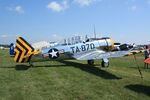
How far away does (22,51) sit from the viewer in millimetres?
12047

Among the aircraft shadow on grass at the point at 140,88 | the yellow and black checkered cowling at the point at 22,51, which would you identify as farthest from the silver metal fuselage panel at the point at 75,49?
the aircraft shadow on grass at the point at 140,88

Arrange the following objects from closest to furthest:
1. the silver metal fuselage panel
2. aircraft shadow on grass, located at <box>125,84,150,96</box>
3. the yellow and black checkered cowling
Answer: aircraft shadow on grass, located at <box>125,84,150,96</box>, the yellow and black checkered cowling, the silver metal fuselage panel

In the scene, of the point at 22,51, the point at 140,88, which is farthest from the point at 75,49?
the point at 140,88

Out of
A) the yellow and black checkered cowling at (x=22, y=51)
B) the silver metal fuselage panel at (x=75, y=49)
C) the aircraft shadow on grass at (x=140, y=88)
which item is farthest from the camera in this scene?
the silver metal fuselage panel at (x=75, y=49)

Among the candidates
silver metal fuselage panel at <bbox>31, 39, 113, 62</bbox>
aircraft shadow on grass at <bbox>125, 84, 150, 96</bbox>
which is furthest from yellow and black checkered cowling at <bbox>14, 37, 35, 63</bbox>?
aircraft shadow on grass at <bbox>125, 84, 150, 96</bbox>

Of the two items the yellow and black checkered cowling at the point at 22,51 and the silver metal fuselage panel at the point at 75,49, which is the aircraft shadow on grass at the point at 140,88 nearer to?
the silver metal fuselage panel at the point at 75,49

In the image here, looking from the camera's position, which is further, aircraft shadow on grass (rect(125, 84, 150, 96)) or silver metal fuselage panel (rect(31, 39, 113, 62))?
silver metal fuselage panel (rect(31, 39, 113, 62))

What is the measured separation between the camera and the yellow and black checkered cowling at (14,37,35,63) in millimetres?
11945

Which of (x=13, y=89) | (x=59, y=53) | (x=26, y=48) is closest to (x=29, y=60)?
(x=26, y=48)

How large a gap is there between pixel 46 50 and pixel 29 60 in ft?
4.81

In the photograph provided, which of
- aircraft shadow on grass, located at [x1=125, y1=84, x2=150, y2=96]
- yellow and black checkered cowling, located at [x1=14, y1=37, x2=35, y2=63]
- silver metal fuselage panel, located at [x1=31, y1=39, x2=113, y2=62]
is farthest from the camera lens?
silver metal fuselage panel, located at [x1=31, y1=39, x2=113, y2=62]

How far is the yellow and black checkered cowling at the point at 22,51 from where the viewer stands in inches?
470

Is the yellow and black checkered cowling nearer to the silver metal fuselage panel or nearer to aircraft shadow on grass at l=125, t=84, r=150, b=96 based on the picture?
the silver metal fuselage panel

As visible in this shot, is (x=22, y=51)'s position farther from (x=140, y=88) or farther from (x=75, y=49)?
(x=140, y=88)
